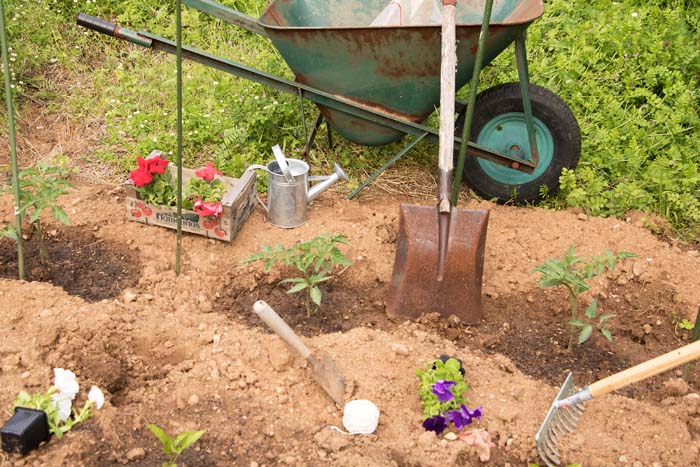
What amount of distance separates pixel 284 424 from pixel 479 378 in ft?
2.65

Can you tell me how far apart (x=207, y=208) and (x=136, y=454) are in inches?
56.0

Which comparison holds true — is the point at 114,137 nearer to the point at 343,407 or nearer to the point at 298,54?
the point at 298,54

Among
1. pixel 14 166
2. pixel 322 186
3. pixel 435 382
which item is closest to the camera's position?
pixel 435 382

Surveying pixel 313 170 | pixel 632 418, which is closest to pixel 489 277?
pixel 632 418

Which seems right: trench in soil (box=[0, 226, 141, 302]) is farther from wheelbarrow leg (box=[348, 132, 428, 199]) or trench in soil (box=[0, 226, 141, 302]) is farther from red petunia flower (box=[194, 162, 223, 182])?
wheelbarrow leg (box=[348, 132, 428, 199])

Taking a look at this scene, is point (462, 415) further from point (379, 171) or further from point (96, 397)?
point (379, 171)

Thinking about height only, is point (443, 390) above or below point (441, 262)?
below

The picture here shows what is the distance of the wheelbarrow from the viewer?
12.2 ft

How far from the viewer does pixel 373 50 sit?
147 inches

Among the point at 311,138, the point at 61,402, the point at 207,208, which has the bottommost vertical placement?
the point at 61,402

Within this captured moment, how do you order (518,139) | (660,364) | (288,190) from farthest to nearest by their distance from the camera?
1. (518,139)
2. (288,190)
3. (660,364)

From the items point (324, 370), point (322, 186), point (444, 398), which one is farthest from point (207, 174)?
point (444, 398)

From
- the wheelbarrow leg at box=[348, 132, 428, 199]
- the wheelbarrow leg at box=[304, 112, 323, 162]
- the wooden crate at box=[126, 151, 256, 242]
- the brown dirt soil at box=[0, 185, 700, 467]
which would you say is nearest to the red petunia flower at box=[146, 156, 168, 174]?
the wooden crate at box=[126, 151, 256, 242]

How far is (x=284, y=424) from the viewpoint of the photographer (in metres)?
2.72
